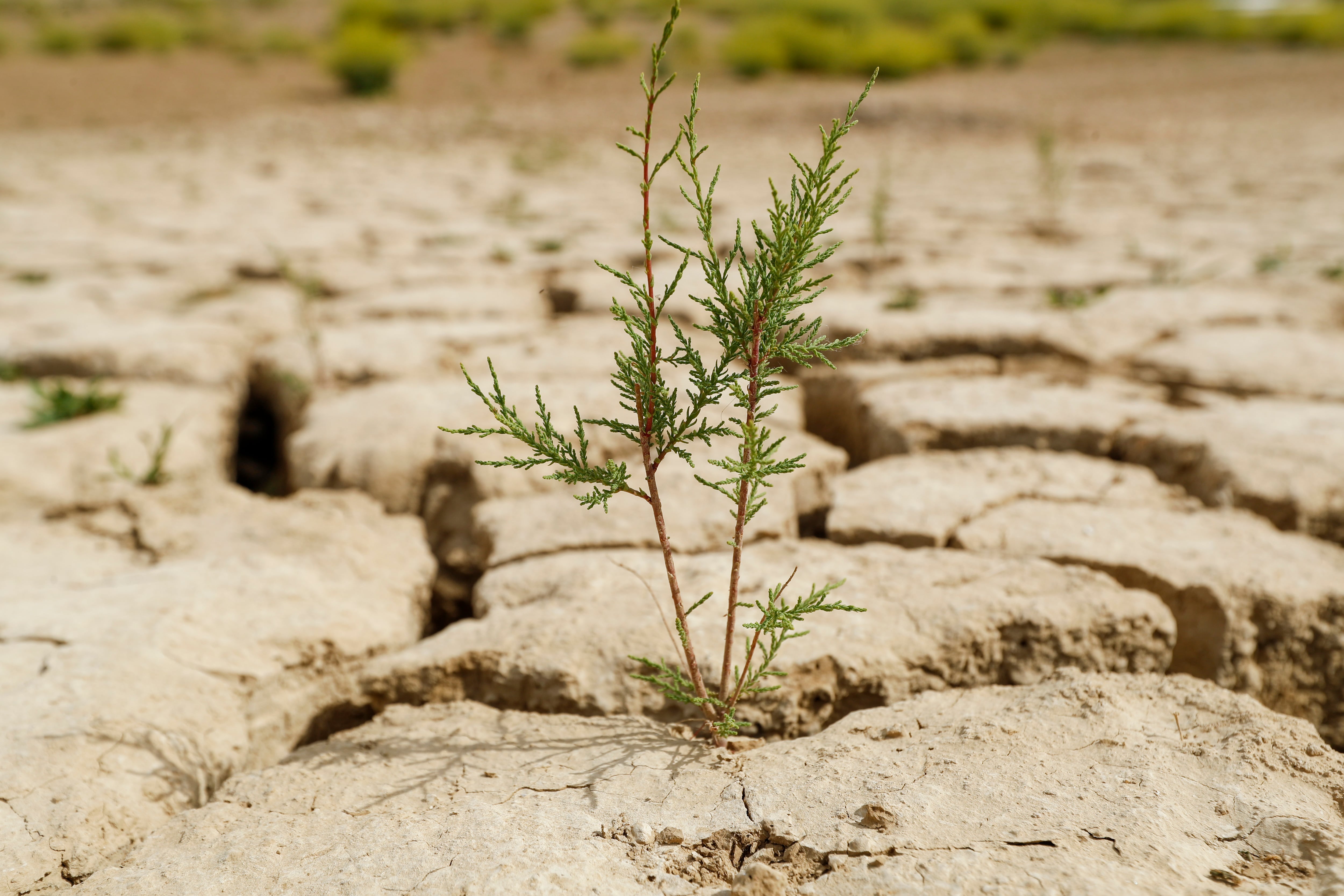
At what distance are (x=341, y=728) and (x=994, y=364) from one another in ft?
Answer: 5.74

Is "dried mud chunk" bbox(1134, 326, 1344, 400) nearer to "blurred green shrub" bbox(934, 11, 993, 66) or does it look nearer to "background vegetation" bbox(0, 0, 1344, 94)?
"background vegetation" bbox(0, 0, 1344, 94)

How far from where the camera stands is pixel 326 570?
5.42 ft

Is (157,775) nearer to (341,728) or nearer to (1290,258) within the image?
(341,728)

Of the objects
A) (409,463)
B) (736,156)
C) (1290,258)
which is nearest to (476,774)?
(409,463)

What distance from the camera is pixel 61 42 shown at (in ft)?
43.5

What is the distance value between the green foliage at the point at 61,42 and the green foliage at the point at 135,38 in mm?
261

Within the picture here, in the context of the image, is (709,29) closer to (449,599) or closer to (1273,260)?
(1273,260)

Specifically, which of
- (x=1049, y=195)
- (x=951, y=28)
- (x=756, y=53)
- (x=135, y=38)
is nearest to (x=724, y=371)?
(x=1049, y=195)

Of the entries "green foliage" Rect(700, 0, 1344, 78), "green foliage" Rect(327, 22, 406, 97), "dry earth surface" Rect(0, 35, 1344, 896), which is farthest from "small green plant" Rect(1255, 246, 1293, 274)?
"green foliage" Rect(327, 22, 406, 97)

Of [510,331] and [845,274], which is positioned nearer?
[510,331]

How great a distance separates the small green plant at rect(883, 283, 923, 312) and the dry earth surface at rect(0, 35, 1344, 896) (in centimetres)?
2

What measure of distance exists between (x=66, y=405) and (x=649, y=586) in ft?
5.15

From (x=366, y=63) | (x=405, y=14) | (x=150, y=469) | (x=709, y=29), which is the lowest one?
(x=150, y=469)

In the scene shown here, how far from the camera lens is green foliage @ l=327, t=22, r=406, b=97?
34.2 feet
